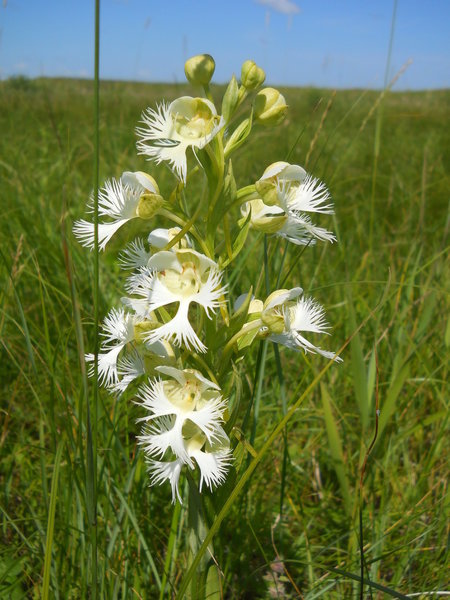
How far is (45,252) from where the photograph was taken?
231cm

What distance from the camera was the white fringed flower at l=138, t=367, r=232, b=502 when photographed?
1.15 m

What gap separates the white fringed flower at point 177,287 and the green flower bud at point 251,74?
0.42 metres

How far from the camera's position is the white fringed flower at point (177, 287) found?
119cm

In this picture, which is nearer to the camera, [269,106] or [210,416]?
[210,416]

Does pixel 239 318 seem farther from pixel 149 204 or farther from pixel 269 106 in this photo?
pixel 269 106

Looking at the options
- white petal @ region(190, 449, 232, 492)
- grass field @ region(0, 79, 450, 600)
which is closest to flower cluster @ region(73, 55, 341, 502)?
white petal @ region(190, 449, 232, 492)

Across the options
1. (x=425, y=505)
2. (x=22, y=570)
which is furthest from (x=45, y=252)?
(x=425, y=505)

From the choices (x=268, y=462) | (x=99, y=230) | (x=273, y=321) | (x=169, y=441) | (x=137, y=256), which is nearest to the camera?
(x=169, y=441)

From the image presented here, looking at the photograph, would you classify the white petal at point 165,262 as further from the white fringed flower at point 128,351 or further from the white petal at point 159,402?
the white petal at point 159,402

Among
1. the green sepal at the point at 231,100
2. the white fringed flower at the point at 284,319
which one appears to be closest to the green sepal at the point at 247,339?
the white fringed flower at the point at 284,319

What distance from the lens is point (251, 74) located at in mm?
1274

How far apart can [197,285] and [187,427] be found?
32 cm

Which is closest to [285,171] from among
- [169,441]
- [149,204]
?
[149,204]

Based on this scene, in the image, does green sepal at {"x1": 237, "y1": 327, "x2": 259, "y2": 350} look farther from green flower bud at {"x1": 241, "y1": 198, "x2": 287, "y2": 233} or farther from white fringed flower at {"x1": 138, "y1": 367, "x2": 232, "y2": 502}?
green flower bud at {"x1": 241, "y1": 198, "x2": 287, "y2": 233}
